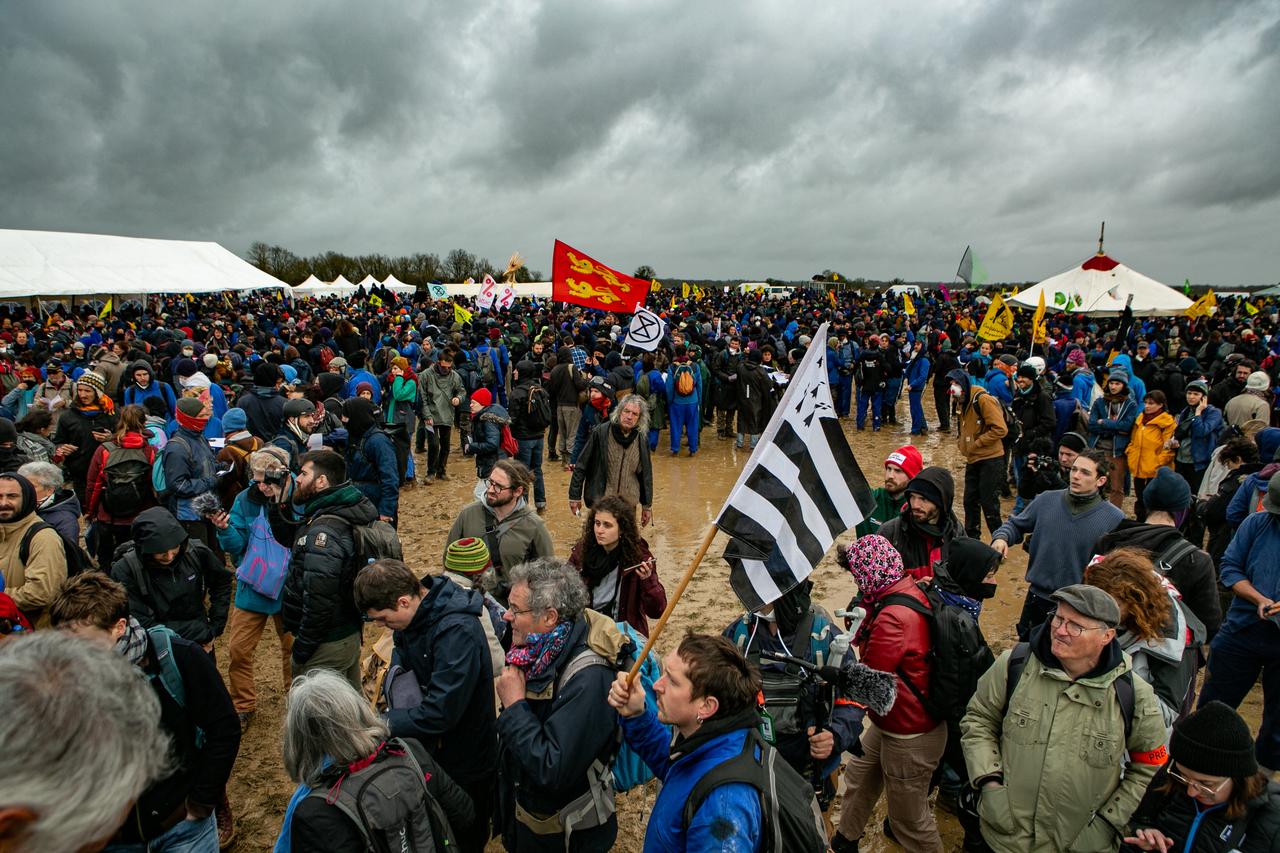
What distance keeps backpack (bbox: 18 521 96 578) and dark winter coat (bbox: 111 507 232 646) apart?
0.26m

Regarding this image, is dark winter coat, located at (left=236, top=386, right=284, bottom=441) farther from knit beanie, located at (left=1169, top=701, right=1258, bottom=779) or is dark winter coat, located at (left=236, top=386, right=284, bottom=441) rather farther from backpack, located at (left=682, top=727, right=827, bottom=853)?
knit beanie, located at (left=1169, top=701, right=1258, bottom=779)

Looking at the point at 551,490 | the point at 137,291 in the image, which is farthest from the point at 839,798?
the point at 137,291

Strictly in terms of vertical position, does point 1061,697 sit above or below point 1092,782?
above

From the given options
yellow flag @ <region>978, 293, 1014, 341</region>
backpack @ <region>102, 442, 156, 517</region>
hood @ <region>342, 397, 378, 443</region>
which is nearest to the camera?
backpack @ <region>102, 442, 156, 517</region>

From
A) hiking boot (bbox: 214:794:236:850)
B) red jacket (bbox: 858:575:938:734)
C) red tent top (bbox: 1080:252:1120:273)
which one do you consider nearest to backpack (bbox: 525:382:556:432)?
hiking boot (bbox: 214:794:236:850)

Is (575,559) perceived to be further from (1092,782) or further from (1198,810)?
(1198,810)

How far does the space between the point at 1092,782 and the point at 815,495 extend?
4.75 ft

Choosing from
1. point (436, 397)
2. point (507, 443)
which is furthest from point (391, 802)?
point (436, 397)

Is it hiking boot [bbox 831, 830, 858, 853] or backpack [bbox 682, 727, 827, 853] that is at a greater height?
backpack [bbox 682, 727, 827, 853]

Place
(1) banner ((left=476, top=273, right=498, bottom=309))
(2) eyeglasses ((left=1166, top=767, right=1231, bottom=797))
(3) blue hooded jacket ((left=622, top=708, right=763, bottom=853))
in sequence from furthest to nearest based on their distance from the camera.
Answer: (1) banner ((left=476, top=273, right=498, bottom=309)) < (2) eyeglasses ((left=1166, top=767, right=1231, bottom=797)) < (3) blue hooded jacket ((left=622, top=708, right=763, bottom=853))

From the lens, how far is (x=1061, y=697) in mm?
2551

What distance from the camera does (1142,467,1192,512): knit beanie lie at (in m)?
4.07

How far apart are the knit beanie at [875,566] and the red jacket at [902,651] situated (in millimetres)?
39

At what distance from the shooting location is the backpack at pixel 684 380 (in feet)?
36.2
